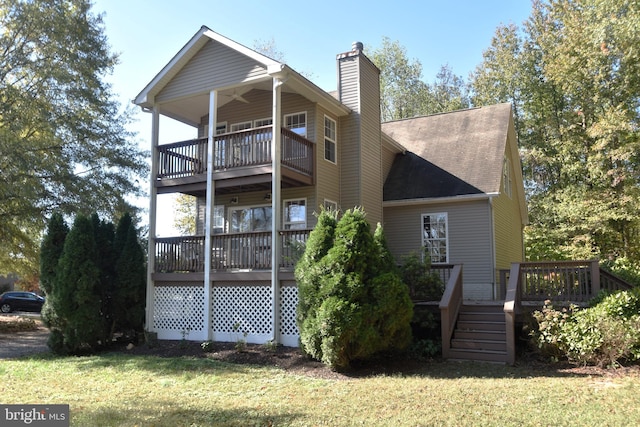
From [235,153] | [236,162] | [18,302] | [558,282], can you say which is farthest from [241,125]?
[18,302]

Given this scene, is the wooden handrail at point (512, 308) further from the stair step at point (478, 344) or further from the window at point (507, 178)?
the window at point (507, 178)

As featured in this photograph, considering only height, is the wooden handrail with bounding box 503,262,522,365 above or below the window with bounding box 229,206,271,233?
below

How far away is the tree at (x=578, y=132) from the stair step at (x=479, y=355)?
1432 centimetres

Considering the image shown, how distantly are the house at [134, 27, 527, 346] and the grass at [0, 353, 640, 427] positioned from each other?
2591 mm

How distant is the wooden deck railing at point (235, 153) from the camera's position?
12953 mm

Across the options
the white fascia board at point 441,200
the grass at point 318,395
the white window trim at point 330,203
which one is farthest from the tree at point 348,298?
the white fascia board at point 441,200

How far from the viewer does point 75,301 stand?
12406mm

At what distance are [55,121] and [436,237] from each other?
47.3 ft

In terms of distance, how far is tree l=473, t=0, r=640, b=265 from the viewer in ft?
72.1

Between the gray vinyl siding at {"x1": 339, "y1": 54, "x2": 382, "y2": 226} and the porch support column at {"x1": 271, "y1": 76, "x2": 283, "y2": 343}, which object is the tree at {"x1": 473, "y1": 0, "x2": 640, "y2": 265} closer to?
the gray vinyl siding at {"x1": 339, "y1": 54, "x2": 382, "y2": 226}

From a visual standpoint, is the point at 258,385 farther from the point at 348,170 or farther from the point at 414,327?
the point at 348,170

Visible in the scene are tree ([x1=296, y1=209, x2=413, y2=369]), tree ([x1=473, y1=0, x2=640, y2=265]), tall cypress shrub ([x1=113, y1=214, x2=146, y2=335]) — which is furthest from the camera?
tree ([x1=473, y1=0, x2=640, y2=265])

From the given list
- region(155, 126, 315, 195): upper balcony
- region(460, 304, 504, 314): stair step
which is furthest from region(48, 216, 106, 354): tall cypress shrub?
region(460, 304, 504, 314): stair step

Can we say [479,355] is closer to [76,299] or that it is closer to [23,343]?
[76,299]
